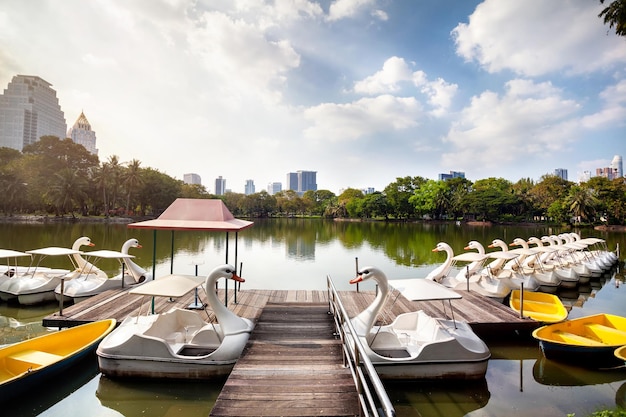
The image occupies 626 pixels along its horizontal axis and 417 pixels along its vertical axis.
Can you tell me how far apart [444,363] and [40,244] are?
28168 millimetres

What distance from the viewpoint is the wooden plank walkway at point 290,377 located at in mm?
4135

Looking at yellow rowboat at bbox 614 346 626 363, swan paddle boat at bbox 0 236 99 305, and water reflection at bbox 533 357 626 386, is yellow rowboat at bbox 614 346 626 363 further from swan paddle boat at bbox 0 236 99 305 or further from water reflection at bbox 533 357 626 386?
swan paddle boat at bbox 0 236 99 305

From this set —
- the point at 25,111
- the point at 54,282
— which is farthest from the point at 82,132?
the point at 54,282

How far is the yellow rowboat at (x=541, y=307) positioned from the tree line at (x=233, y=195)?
5291 centimetres

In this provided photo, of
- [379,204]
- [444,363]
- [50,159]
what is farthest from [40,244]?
[379,204]

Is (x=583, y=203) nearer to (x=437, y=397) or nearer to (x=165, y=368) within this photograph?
(x=437, y=397)

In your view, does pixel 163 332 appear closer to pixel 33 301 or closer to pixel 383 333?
pixel 383 333

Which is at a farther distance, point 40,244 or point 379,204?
point 379,204

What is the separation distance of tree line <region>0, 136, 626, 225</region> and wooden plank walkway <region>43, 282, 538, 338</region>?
169 feet

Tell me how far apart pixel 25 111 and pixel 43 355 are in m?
151

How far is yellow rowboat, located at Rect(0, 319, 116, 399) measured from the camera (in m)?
5.18

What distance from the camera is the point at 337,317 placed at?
6719 millimetres

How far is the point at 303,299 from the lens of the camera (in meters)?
Answer: 9.93

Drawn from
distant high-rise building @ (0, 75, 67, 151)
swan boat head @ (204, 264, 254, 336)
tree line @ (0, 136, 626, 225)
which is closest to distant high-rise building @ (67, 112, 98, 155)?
distant high-rise building @ (0, 75, 67, 151)
